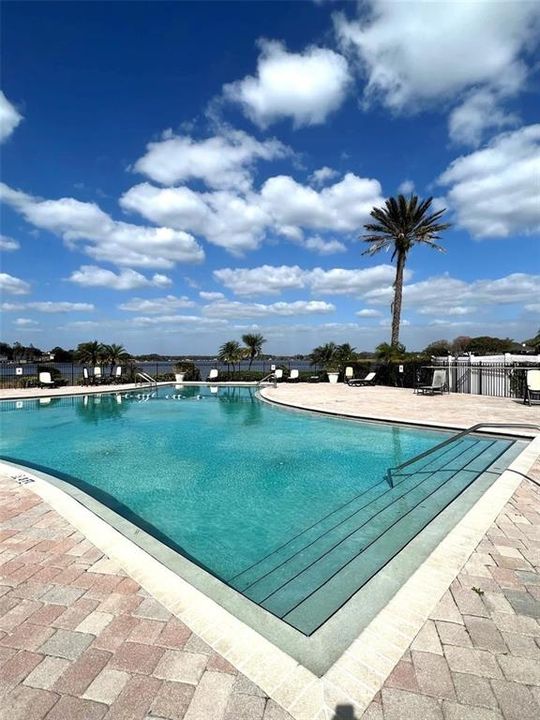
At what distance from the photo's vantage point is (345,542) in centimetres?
396

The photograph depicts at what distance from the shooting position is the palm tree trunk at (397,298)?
66.7 ft

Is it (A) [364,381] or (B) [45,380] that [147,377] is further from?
(A) [364,381]

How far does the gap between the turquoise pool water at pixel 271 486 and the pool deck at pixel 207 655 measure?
2.57 ft

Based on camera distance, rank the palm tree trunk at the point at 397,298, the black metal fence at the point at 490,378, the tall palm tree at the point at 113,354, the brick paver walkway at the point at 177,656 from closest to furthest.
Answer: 1. the brick paver walkway at the point at 177,656
2. the black metal fence at the point at 490,378
3. the palm tree trunk at the point at 397,298
4. the tall palm tree at the point at 113,354

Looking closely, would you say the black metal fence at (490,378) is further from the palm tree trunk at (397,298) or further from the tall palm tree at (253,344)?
the tall palm tree at (253,344)

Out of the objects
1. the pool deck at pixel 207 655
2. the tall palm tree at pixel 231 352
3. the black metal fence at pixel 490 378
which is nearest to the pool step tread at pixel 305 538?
the pool deck at pixel 207 655

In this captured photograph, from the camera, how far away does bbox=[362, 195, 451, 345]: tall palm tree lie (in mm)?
20938

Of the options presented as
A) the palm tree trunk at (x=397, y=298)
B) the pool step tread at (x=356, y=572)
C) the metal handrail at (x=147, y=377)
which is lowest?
the pool step tread at (x=356, y=572)

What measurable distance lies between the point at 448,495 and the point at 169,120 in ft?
43.6

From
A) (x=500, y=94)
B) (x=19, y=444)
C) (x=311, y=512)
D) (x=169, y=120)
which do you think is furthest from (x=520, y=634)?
(x=169, y=120)

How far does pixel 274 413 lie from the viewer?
13352 mm

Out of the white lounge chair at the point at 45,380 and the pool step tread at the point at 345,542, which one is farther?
the white lounge chair at the point at 45,380

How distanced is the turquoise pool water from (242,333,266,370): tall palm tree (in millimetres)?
16952

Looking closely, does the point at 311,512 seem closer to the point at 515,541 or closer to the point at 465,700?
the point at 515,541
